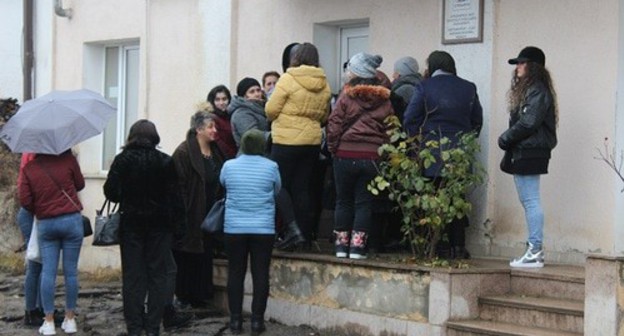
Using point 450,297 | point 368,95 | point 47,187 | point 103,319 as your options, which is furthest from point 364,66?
point 103,319

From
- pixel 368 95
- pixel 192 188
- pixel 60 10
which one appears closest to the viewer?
pixel 368 95

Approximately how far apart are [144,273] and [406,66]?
11.1ft

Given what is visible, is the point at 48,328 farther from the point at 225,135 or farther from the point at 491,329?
the point at 491,329

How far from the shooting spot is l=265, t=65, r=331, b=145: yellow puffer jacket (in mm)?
11516

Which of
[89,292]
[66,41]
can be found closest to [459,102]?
[89,292]

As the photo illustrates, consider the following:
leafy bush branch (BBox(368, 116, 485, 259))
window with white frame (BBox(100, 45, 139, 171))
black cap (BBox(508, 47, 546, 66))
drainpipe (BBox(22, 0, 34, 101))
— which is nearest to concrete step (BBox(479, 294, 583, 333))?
leafy bush branch (BBox(368, 116, 485, 259))

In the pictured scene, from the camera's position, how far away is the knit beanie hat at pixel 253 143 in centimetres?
1074

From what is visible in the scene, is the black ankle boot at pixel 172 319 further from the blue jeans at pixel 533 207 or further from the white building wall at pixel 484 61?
the blue jeans at pixel 533 207

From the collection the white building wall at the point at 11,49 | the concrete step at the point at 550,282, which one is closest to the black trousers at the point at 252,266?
the concrete step at the point at 550,282

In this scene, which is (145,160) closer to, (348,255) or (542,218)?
(348,255)

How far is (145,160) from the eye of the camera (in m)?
10.4

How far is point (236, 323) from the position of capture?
36.0 ft

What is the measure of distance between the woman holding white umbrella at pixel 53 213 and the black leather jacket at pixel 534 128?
383 cm

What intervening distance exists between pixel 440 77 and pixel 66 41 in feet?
23.9
